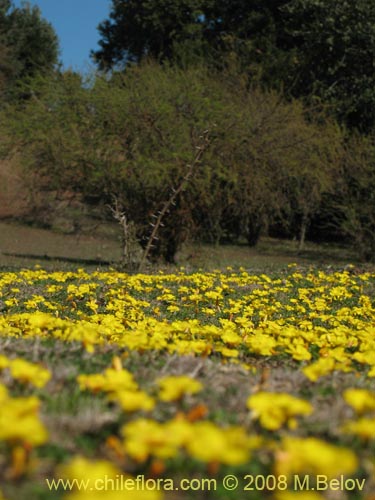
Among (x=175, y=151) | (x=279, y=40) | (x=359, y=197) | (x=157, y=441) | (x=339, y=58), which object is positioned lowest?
(x=157, y=441)

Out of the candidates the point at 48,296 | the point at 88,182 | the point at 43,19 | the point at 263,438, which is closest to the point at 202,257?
the point at 88,182

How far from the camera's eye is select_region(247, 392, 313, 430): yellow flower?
204 cm

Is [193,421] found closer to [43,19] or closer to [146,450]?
[146,450]

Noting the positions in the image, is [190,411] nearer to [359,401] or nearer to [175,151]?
[359,401]

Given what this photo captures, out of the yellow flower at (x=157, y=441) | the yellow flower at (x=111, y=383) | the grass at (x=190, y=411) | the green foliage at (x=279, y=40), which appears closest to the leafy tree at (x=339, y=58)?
the green foliage at (x=279, y=40)

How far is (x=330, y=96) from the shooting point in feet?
109

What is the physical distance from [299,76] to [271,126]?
16.6 m

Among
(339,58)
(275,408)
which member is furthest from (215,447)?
(339,58)

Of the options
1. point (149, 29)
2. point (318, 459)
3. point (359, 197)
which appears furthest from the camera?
point (149, 29)

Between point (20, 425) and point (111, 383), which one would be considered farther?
point (111, 383)

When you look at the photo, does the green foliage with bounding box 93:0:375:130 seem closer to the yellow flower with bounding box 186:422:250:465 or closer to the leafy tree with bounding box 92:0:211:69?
the leafy tree with bounding box 92:0:211:69

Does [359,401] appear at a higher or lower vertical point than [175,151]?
lower

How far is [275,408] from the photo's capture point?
2096 millimetres

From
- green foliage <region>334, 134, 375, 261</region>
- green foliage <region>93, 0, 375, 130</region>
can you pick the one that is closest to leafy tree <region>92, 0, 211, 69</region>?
green foliage <region>93, 0, 375, 130</region>
